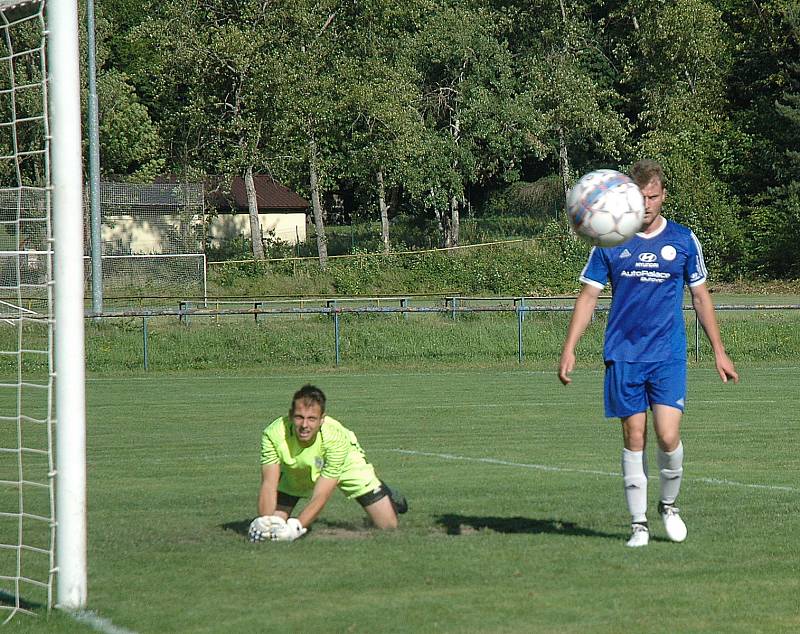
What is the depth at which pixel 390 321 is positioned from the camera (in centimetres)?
2883

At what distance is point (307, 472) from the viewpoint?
8.03m

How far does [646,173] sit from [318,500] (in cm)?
287

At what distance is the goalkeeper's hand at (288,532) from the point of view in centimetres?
766

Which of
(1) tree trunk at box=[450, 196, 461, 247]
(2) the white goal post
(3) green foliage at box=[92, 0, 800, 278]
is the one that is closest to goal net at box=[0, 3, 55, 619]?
(2) the white goal post

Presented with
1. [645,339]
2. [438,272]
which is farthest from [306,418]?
[438,272]

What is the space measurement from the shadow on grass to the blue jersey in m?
1.21

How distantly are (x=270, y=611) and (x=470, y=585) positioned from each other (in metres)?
1.10

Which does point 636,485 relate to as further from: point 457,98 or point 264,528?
point 457,98

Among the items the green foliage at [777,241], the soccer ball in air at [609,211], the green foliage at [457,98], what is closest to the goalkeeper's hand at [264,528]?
the soccer ball in air at [609,211]

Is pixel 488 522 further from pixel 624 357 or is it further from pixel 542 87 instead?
pixel 542 87

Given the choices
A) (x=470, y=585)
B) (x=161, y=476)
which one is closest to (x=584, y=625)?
(x=470, y=585)

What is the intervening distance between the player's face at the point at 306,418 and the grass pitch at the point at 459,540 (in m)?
0.70

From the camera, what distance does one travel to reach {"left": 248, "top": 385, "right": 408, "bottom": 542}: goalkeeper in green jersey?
25.1 feet

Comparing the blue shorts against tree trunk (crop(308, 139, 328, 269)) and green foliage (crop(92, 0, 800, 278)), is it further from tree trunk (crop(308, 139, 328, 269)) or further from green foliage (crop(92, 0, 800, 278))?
tree trunk (crop(308, 139, 328, 269))
